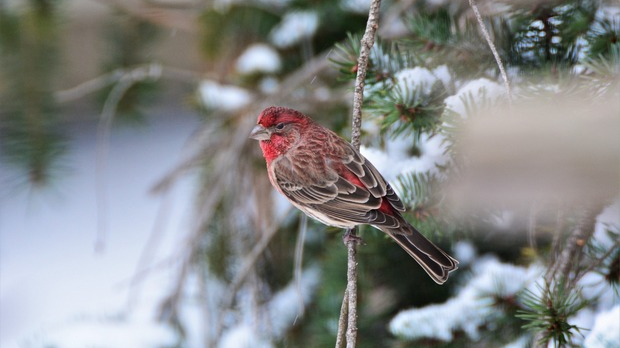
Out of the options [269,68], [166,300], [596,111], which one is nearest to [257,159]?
[269,68]

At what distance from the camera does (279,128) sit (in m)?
1.71

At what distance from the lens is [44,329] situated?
2012 mm

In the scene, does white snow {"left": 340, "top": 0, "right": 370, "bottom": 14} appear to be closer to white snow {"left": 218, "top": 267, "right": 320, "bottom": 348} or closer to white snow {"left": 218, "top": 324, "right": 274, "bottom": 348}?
white snow {"left": 218, "top": 267, "right": 320, "bottom": 348}

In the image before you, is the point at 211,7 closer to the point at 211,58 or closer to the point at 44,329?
the point at 211,58

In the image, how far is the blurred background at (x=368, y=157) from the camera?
3.87 feet

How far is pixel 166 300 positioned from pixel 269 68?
89 cm

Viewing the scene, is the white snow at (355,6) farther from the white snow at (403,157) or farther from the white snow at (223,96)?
the white snow at (403,157)

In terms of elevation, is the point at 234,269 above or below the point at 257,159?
below

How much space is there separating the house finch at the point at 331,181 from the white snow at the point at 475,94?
0.25 meters

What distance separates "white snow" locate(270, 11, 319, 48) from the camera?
2.31 meters

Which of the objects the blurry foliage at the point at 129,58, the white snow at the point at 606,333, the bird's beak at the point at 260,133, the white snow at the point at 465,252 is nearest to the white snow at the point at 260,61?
the blurry foliage at the point at 129,58

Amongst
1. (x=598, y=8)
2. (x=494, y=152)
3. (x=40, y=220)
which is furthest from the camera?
(x=40, y=220)

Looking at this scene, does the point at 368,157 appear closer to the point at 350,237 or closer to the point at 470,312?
the point at 350,237

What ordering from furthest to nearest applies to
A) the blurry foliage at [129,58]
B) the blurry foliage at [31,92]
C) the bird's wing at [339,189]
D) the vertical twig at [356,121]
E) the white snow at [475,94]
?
the blurry foliage at [129,58] < the blurry foliage at [31,92] < the bird's wing at [339,189] < the white snow at [475,94] < the vertical twig at [356,121]
